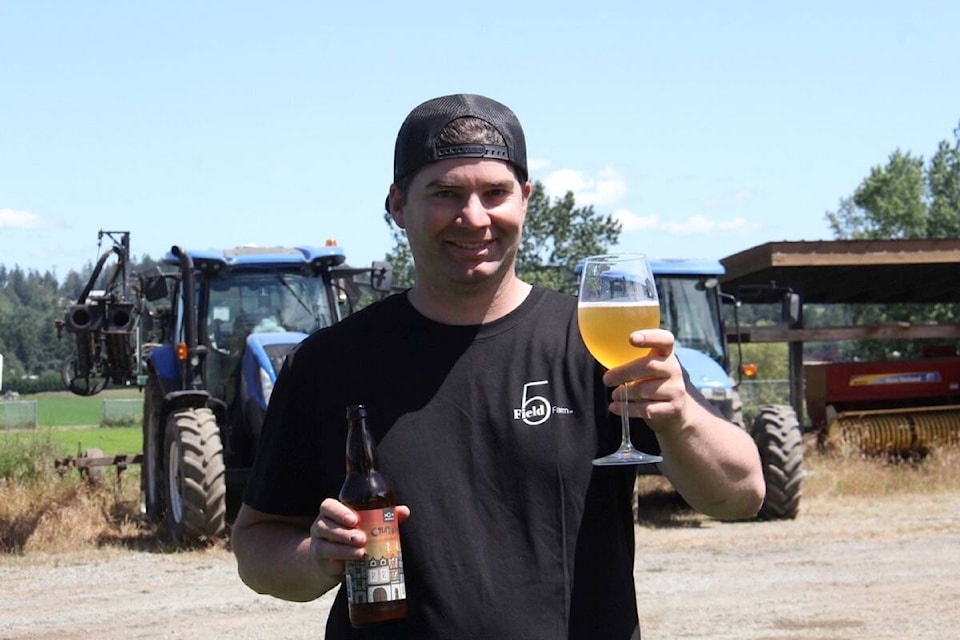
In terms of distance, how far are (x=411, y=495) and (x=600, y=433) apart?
0.39 metres

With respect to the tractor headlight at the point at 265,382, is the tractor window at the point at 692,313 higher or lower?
higher

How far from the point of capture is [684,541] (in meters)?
12.0

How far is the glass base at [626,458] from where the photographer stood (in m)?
2.40

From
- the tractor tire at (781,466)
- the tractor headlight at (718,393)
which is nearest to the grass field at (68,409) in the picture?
the tractor tire at (781,466)

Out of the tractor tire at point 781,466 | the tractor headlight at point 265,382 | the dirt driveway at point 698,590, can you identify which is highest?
the tractor headlight at point 265,382

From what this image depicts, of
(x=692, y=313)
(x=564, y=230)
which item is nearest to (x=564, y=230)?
(x=564, y=230)

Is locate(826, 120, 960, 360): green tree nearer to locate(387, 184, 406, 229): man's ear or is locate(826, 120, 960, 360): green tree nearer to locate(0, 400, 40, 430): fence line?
locate(0, 400, 40, 430): fence line

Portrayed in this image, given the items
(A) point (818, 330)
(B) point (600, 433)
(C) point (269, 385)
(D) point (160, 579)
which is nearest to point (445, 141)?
(B) point (600, 433)

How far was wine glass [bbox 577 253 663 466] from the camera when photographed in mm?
2383

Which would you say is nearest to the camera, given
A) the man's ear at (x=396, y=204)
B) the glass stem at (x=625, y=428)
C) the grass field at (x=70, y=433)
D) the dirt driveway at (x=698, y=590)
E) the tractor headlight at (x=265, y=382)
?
the glass stem at (x=625, y=428)

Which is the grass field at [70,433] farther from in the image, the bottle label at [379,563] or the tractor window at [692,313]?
the bottle label at [379,563]

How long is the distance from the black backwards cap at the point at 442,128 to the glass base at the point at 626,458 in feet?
2.05

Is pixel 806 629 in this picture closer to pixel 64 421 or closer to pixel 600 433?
pixel 600 433

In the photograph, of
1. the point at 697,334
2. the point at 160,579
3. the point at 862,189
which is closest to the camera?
the point at 160,579
